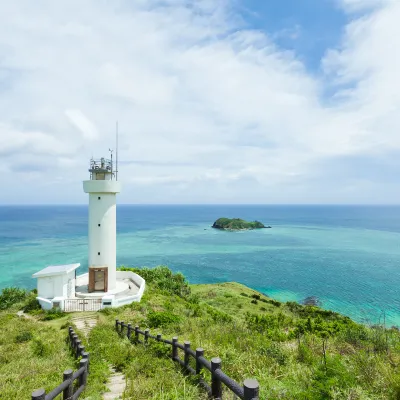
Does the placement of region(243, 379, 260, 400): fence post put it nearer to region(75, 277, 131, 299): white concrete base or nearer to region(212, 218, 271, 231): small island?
region(75, 277, 131, 299): white concrete base

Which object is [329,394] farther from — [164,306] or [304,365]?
[164,306]

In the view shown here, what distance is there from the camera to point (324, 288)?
38156 mm

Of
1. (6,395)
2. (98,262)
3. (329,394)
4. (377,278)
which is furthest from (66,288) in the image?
(377,278)

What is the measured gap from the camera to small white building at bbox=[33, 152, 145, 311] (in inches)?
688

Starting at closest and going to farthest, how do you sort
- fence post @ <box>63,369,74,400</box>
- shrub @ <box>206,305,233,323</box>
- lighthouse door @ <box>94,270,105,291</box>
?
fence post @ <box>63,369,74,400</box>
shrub @ <box>206,305,233,323</box>
lighthouse door @ <box>94,270,105,291</box>

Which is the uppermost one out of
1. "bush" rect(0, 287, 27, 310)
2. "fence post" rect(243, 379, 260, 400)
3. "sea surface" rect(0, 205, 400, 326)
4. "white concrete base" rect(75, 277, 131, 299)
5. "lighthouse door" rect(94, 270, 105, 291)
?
"fence post" rect(243, 379, 260, 400)

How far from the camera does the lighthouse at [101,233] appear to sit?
1892 cm

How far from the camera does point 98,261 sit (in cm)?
1894

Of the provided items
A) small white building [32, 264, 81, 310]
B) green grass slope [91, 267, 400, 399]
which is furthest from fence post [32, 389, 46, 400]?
small white building [32, 264, 81, 310]

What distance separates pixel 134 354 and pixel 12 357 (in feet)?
15.7

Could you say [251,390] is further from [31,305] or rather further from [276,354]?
[31,305]

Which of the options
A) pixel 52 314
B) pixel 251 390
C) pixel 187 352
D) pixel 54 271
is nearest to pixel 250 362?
pixel 187 352

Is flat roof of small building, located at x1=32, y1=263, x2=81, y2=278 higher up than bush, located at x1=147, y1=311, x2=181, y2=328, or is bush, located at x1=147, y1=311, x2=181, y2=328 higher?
flat roof of small building, located at x1=32, y1=263, x2=81, y2=278

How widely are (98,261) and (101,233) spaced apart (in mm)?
1948
